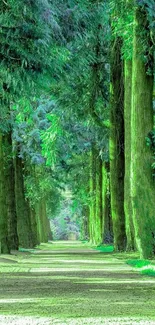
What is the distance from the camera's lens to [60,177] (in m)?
52.7

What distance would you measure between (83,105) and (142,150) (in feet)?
39.2

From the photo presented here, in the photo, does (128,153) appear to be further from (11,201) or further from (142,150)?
(11,201)

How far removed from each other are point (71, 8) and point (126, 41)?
4510mm

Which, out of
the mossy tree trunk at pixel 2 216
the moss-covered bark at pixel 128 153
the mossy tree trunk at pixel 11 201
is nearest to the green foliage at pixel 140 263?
the moss-covered bark at pixel 128 153

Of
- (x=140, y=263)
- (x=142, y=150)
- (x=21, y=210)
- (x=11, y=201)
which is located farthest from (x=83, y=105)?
(x=140, y=263)

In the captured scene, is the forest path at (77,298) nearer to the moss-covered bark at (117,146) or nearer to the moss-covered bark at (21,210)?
the moss-covered bark at (117,146)

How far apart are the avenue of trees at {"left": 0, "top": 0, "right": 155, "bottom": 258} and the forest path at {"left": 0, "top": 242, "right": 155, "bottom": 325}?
3.99 metres

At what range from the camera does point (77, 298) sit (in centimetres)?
1164

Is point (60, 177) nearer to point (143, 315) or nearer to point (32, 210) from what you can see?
point (32, 210)

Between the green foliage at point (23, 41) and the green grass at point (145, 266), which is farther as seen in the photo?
the green grass at point (145, 266)

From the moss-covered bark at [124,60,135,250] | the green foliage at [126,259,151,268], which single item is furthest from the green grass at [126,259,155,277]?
the moss-covered bark at [124,60,135,250]

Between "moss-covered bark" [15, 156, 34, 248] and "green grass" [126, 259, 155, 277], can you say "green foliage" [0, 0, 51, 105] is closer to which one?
"green grass" [126, 259, 155, 277]

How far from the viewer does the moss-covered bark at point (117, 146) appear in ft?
104

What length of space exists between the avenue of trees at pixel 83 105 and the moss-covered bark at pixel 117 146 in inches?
1.4
